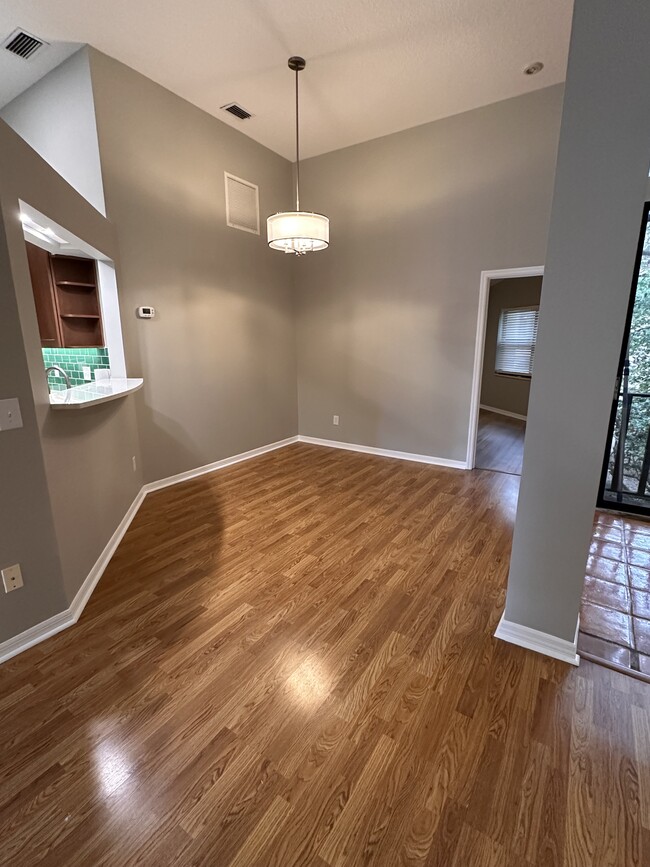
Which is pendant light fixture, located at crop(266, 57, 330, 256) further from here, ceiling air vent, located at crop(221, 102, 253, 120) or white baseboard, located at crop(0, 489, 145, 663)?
white baseboard, located at crop(0, 489, 145, 663)

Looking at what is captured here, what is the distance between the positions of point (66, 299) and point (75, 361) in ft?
2.33

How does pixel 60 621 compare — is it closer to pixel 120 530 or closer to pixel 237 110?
pixel 120 530

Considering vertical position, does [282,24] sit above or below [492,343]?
above

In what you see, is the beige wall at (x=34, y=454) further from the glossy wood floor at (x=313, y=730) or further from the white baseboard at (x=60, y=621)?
the glossy wood floor at (x=313, y=730)

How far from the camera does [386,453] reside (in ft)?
16.5

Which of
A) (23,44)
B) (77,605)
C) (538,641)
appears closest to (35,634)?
(77,605)

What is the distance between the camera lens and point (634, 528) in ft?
10.3

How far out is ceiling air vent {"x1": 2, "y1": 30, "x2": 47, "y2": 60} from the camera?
2.80 m

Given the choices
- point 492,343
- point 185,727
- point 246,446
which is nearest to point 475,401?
point 246,446

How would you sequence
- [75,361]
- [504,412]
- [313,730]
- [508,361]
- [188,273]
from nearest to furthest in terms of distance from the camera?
[313,730]
[75,361]
[188,273]
[508,361]
[504,412]

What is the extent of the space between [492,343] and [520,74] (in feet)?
17.7

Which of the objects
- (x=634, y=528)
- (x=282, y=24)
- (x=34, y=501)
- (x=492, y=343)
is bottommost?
(x=634, y=528)

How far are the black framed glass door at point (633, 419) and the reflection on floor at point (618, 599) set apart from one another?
37 cm

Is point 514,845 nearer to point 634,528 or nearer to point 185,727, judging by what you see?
point 185,727
